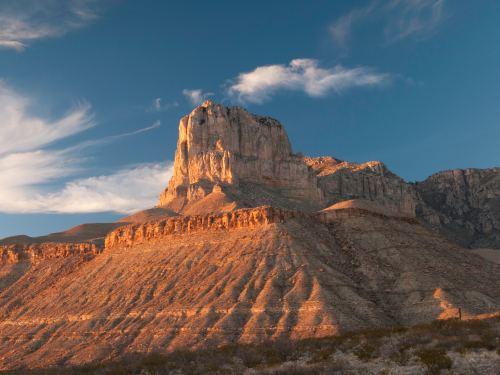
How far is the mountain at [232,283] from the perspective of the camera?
120ft

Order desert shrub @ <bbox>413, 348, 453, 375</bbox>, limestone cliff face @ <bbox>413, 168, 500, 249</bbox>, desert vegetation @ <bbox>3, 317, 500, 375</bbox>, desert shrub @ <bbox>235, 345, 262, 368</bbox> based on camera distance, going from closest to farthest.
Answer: desert shrub @ <bbox>413, 348, 453, 375</bbox> → desert vegetation @ <bbox>3, 317, 500, 375</bbox> → desert shrub @ <bbox>235, 345, 262, 368</bbox> → limestone cliff face @ <bbox>413, 168, 500, 249</bbox>

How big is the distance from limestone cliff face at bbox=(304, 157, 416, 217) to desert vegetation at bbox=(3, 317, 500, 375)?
11592 cm

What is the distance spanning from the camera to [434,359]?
69.4 ft

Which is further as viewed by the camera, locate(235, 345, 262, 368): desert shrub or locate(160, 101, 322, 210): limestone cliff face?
locate(160, 101, 322, 210): limestone cliff face

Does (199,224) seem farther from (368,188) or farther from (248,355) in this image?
(368,188)

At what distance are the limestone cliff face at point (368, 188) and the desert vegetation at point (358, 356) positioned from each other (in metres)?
116

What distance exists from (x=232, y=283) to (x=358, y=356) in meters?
18.6

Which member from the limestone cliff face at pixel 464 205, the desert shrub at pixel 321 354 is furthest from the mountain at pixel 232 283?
the limestone cliff face at pixel 464 205

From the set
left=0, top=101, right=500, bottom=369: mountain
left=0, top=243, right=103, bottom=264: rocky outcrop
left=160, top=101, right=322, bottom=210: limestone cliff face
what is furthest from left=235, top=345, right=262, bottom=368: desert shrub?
left=160, top=101, right=322, bottom=210: limestone cliff face

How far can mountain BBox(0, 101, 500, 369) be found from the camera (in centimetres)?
3659

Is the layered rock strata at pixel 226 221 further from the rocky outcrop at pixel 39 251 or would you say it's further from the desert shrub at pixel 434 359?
the desert shrub at pixel 434 359

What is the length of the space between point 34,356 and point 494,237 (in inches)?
5375

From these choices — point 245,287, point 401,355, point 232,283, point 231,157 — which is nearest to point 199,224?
point 232,283

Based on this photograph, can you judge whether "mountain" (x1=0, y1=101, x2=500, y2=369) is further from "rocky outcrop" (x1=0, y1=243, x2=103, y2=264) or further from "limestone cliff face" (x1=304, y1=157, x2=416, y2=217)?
"limestone cliff face" (x1=304, y1=157, x2=416, y2=217)
